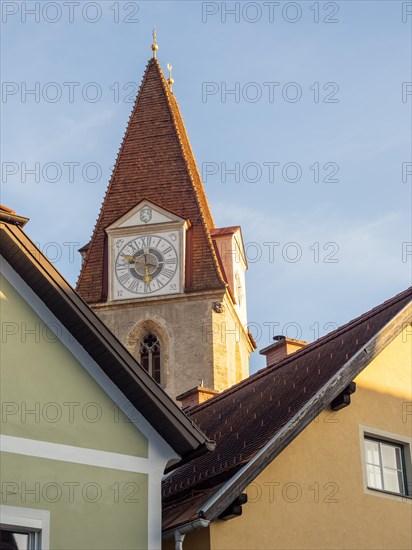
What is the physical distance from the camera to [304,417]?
46.2 feet

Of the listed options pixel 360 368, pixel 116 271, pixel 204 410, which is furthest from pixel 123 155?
pixel 360 368

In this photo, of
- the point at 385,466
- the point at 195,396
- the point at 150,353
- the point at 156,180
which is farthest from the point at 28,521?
the point at 156,180

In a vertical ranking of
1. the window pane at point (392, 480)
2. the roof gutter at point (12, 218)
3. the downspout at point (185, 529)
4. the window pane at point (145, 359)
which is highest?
the window pane at point (145, 359)

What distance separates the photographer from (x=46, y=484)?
12188 mm

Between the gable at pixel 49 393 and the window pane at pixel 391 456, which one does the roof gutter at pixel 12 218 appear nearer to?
the gable at pixel 49 393

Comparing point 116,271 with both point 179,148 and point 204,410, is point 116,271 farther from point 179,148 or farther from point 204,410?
point 204,410

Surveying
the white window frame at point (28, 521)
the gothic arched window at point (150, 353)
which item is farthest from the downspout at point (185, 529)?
the gothic arched window at point (150, 353)

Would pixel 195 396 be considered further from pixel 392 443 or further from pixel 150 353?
pixel 150 353

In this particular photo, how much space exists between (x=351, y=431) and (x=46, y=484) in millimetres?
4214

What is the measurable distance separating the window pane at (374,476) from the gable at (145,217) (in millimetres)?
35959

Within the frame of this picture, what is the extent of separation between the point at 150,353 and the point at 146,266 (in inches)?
155

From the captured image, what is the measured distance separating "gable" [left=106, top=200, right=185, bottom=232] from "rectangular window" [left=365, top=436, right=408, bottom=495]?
35.6 metres

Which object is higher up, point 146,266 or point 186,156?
point 186,156

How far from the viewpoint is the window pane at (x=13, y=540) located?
38.7 ft
